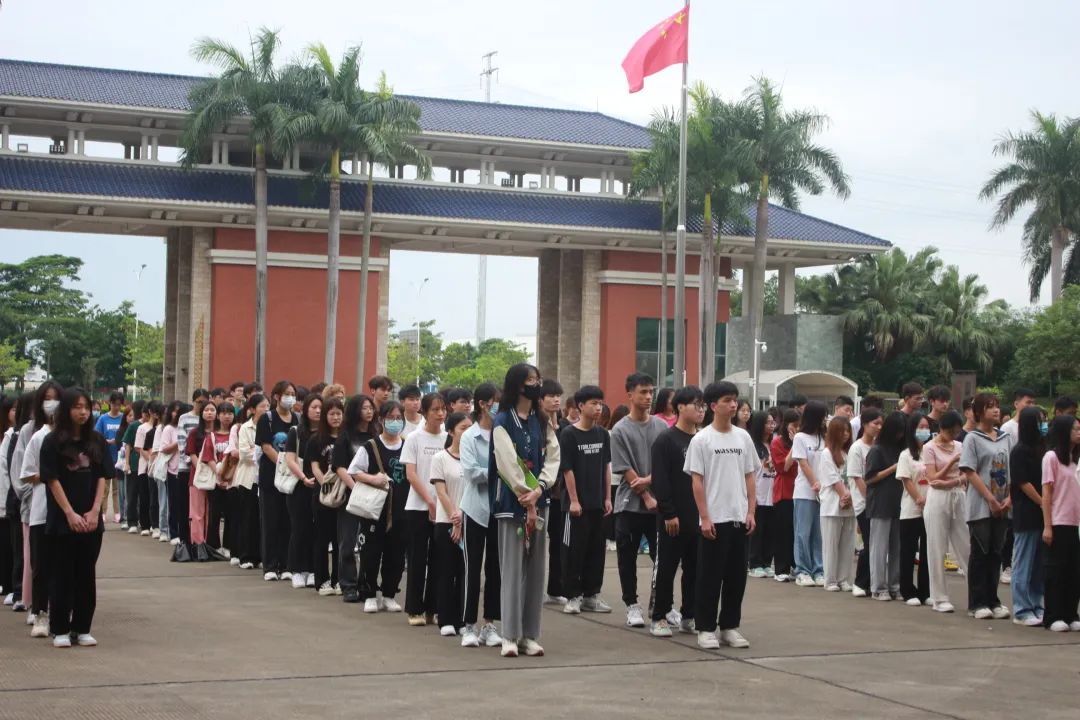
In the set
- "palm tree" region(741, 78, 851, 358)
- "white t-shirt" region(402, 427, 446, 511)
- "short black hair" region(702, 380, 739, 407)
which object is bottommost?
"white t-shirt" region(402, 427, 446, 511)

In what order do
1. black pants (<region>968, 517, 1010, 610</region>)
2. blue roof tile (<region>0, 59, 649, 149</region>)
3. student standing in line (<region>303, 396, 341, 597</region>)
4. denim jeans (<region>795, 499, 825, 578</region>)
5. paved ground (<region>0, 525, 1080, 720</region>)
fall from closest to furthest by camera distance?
paved ground (<region>0, 525, 1080, 720</region>) → black pants (<region>968, 517, 1010, 610</region>) → student standing in line (<region>303, 396, 341, 597</region>) → denim jeans (<region>795, 499, 825, 578</region>) → blue roof tile (<region>0, 59, 649, 149</region>)

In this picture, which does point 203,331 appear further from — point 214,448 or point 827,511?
point 827,511

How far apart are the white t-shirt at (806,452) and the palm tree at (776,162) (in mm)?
26832

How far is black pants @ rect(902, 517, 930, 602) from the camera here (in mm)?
12102

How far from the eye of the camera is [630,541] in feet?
34.9

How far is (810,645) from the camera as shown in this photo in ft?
31.3

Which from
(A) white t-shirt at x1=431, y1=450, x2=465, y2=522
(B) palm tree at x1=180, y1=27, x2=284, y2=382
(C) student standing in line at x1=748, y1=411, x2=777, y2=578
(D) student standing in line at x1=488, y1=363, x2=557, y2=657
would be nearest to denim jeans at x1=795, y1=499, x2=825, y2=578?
(C) student standing in line at x1=748, y1=411, x2=777, y2=578

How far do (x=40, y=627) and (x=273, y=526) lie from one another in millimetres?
3999

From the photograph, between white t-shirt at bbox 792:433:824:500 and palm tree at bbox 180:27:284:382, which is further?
palm tree at bbox 180:27:284:382

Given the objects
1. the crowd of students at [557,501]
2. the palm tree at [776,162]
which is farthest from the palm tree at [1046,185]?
the crowd of students at [557,501]

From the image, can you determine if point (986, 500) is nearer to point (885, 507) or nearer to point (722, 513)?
point (885, 507)

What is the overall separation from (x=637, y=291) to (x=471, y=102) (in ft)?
26.9

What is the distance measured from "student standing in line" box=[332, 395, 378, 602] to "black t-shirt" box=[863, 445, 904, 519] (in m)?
4.39

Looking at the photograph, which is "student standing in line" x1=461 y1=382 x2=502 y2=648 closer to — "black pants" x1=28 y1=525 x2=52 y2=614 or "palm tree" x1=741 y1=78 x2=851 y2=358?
"black pants" x1=28 y1=525 x2=52 y2=614
